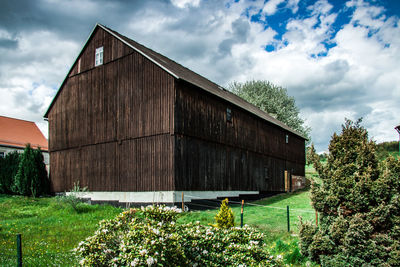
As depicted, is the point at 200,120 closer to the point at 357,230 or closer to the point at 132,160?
the point at 132,160

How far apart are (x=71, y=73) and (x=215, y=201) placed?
1349 centimetres

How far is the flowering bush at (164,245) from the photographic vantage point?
5.33 metres

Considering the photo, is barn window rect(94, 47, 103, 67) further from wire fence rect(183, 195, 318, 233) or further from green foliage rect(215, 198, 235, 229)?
green foliage rect(215, 198, 235, 229)

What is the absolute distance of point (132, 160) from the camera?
19.5 meters

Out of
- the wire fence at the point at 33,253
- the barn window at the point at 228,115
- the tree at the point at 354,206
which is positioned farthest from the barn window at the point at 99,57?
the tree at the point at 354,206

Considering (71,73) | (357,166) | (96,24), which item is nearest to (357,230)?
(357,166)

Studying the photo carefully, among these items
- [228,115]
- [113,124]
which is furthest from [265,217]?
[113,124]

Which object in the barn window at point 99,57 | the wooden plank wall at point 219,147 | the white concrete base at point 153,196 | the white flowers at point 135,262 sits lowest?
the white concrete base at point 153,196

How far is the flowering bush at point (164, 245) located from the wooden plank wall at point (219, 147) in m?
11.2

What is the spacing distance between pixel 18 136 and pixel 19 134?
1.44 ft

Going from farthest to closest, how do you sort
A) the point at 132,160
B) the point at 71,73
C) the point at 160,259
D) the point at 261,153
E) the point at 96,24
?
the point at 261,153 → the point at 71,73 → the point at 96,24 → the point at 132,160 → the point at 160,259

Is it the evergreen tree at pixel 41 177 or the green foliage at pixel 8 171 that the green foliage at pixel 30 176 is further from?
the green foliage at pixel 8 171

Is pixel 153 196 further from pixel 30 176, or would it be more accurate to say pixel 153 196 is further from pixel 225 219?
pixel 30 176

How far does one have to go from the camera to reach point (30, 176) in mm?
23938
